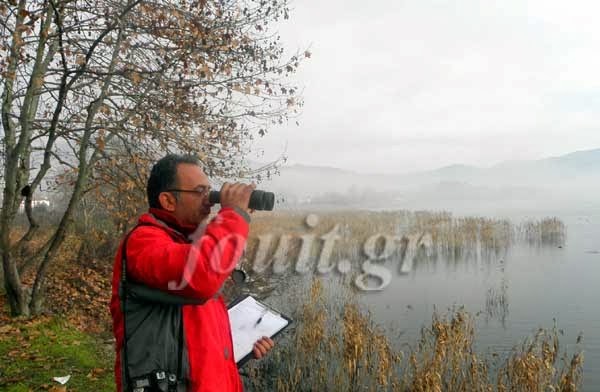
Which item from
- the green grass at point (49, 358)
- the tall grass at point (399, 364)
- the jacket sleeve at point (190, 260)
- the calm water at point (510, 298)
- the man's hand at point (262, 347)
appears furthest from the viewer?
the calm water at point (510, 298)

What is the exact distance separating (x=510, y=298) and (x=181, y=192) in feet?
37.6

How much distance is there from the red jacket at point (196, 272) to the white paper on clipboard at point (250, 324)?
0.53m

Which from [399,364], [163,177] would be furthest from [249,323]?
[399,364]

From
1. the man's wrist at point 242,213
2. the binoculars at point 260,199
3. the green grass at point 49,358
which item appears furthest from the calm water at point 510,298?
the man's wrist at point 242,213

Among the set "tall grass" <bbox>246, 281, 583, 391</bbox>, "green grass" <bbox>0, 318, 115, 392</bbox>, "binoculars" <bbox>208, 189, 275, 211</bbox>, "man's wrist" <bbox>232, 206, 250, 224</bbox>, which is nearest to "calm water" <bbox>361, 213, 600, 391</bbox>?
"tall grass" <bbox>246, 281, 583, 391</bbox>

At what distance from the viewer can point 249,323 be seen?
2.32m

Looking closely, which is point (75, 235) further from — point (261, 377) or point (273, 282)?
point (261, 377)

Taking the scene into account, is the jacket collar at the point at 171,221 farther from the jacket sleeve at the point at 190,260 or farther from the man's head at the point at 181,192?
the jacket sleeve at the point at 190,260

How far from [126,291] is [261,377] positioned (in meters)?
5.84

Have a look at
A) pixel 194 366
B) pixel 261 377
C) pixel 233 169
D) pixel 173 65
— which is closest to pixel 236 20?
pixel 173 65

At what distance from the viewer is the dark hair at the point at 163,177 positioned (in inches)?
68.3

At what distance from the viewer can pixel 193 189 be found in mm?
1734

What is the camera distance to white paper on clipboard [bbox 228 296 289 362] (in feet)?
7.39

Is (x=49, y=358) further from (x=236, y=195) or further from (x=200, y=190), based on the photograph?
(x=236, y=195)
